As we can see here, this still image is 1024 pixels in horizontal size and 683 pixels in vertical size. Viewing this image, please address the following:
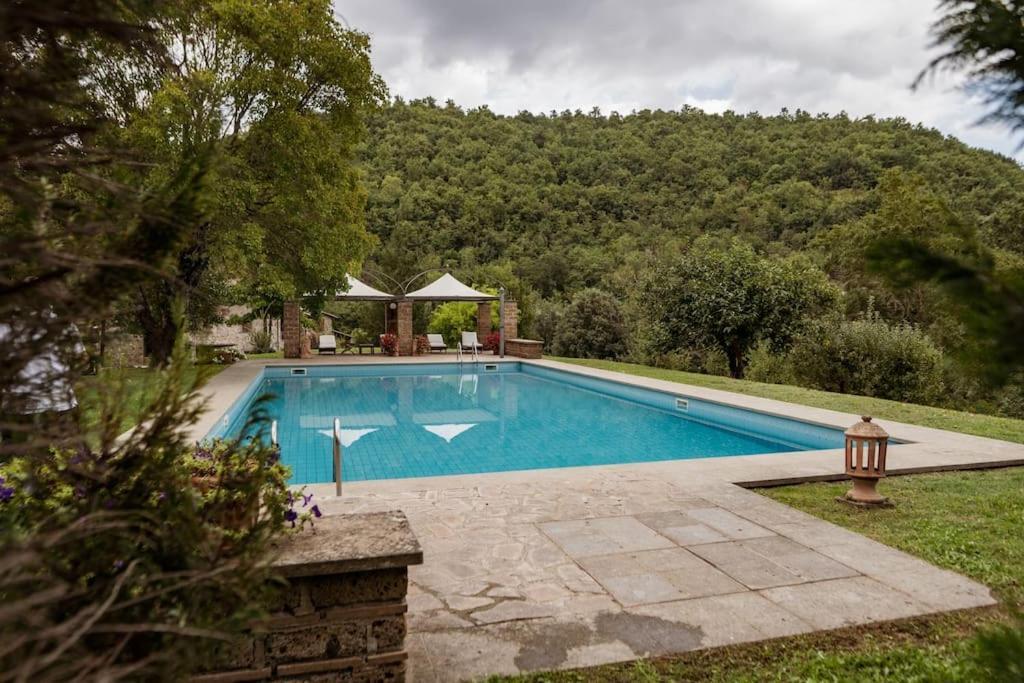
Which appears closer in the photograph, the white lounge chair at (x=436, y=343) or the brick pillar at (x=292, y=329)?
the brick pillar at (x=292, y=329)

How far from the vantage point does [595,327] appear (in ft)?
63.5

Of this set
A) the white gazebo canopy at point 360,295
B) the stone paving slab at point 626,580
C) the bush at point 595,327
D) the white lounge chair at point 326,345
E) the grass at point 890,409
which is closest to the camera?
the stone paving slab at point 626,580

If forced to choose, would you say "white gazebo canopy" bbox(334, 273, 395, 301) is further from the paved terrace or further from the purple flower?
the purple flower

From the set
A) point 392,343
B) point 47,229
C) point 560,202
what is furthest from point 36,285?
point 560,202

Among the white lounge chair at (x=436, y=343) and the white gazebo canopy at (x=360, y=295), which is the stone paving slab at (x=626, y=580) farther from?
the white lounge chair at (x=436, y=343)

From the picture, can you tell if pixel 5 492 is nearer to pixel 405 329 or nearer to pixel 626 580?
pixel 626 580

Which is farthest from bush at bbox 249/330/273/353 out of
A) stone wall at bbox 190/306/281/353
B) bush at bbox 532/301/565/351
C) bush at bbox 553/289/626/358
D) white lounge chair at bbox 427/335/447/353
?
bush at bbox 553/289/626/358

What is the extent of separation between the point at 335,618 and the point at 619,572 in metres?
1.81

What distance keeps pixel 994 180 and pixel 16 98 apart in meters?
27.8

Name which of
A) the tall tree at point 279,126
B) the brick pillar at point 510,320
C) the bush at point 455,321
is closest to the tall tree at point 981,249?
the tall tree at point 279,126

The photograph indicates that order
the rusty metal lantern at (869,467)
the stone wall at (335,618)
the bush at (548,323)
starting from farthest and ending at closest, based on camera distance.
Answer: the bush at (548,323) < the rusty metal lantern at (869,467) < the stone wall at (335,618)

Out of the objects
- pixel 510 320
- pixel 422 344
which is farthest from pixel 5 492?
pixel 510 320

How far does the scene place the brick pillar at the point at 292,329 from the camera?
58.5 feet

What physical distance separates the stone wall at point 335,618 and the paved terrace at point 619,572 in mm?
372
